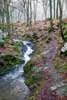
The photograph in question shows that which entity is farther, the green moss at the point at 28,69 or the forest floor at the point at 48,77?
the green moss at the point at 28,69

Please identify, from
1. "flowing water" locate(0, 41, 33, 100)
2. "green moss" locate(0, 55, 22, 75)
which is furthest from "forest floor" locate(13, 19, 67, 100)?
"green moss" locate(0, 55, 22, 75)

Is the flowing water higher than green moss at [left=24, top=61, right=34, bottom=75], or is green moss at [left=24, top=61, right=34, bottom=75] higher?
green moss at [left=24, top=61, right=34, bottom=75]

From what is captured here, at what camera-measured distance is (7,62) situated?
2345 cm

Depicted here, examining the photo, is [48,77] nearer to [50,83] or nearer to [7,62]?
[50,83]

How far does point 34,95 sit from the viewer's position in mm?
15297

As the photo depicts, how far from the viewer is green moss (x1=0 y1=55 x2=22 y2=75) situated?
22.6 m

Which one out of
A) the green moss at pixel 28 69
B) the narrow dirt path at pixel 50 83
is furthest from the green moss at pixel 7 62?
the narrow dirt path at pixel 50 83

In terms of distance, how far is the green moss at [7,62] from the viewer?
22.6m

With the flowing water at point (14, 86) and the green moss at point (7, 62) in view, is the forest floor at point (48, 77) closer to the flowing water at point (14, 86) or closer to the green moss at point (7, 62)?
the flowing water at point (14, 86)

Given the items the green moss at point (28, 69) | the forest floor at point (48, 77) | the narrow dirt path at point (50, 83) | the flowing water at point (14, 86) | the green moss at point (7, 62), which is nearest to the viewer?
the narrow dirt path at point (50, 83)

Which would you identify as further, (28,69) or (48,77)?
(28,69)

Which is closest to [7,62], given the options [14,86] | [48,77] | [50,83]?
[14,86]

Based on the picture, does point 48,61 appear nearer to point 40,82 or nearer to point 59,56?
point 59,56

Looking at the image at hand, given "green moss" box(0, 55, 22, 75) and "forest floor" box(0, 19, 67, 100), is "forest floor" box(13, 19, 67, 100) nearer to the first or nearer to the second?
"forest floor" box(0, 19, 67, 100)
